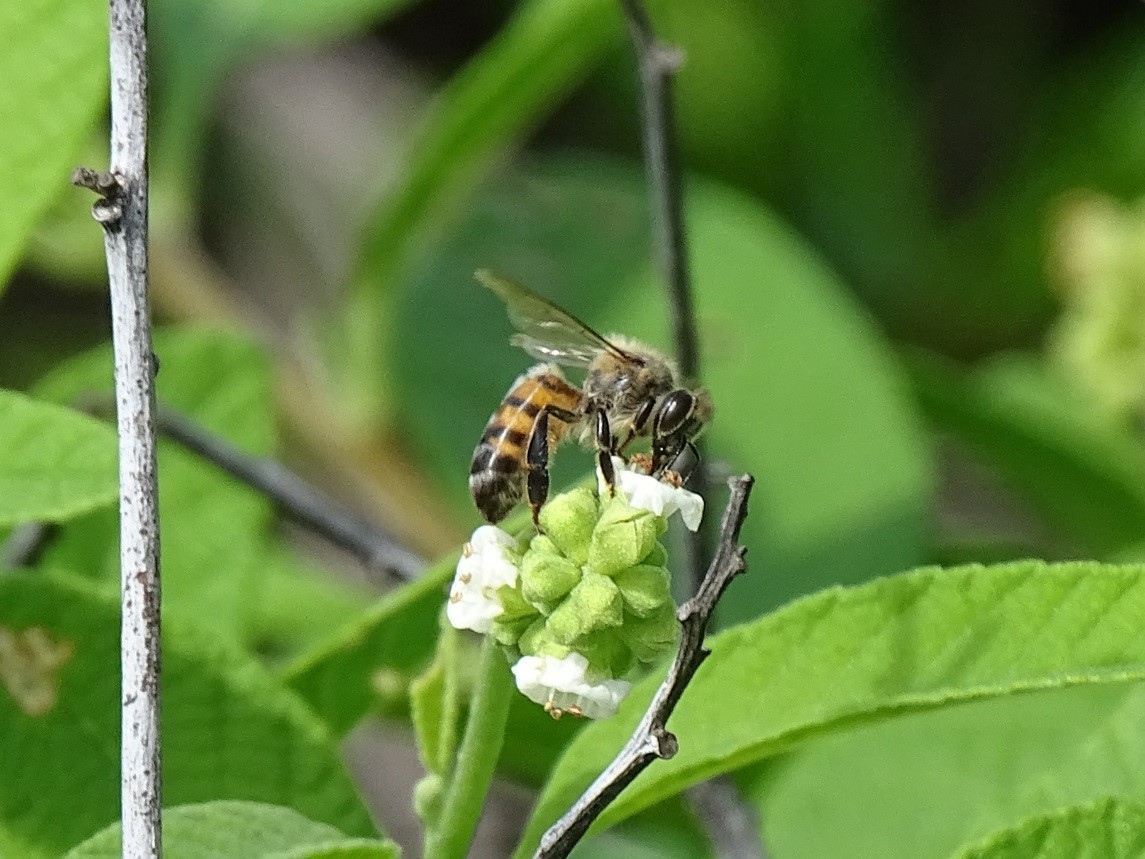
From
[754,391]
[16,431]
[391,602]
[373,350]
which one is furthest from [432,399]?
[16,431]

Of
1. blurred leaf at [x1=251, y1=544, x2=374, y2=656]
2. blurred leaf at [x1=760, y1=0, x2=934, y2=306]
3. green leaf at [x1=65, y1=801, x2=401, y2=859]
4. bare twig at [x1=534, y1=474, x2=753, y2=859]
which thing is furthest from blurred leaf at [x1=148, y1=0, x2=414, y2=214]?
bare twig at [x1=534, y1=474, x2=753, y2=859]

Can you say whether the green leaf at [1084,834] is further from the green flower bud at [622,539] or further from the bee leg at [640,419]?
the bee leg at [640,419]

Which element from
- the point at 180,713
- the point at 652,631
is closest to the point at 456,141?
the point at 180,713

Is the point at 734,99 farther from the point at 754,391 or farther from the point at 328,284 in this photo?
the point at 754,391

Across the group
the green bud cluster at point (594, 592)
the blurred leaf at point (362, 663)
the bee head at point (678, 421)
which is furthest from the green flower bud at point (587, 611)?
the blurred leaf at point (362, 663)

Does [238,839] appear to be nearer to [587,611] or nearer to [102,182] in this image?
[587,611]

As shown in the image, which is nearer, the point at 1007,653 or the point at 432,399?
the point at 1007,653
